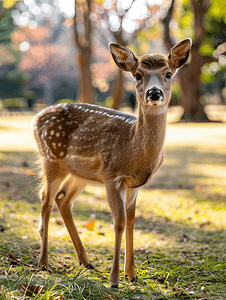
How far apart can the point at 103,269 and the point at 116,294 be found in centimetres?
82

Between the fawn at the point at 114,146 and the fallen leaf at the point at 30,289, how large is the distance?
71 cm

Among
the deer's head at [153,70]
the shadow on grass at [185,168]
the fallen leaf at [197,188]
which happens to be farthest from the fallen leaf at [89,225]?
the fallen leaf at [197,188]

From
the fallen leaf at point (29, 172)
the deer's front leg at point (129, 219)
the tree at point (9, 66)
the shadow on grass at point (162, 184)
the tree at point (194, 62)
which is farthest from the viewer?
the tree at point (9, 66)

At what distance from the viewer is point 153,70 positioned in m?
3.53

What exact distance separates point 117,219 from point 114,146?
697mm

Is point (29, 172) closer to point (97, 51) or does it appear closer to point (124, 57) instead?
point (124, 57)

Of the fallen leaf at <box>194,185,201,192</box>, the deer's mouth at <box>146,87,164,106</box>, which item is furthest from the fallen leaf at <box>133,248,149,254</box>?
the fallen leaf at <box>194,185,201,192</box>

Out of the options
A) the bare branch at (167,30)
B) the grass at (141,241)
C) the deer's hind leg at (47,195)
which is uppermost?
the bare branch at (167,30)

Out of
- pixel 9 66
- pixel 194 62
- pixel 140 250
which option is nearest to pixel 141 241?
pixel 140 250

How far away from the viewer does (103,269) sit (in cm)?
402

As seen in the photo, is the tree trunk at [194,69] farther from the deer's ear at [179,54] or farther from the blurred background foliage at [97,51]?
the deer's ear at [179,54]

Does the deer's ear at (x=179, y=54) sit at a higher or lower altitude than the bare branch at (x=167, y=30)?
lower

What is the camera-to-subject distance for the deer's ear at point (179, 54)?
12.1 ft

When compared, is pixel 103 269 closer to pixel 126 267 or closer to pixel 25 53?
pixel 126 267
